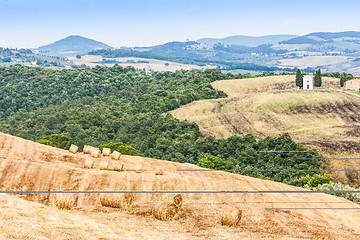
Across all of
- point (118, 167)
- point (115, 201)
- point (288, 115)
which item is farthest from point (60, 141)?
point (288, 115)

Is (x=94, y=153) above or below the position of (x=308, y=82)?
above

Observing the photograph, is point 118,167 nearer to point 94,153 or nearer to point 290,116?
point 94,153

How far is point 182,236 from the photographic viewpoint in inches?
906

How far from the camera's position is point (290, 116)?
128 m

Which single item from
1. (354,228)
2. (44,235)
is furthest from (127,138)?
(44,235)

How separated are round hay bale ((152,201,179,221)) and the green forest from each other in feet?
32.5

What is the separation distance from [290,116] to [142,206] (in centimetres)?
10577

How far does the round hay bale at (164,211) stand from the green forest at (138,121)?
9907 mm

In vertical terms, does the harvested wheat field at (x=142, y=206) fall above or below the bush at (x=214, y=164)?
above

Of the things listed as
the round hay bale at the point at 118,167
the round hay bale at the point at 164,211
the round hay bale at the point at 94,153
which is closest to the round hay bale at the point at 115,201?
the round hay bale at the point at 164,211

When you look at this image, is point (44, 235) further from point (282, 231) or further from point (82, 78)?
point (82, 78)

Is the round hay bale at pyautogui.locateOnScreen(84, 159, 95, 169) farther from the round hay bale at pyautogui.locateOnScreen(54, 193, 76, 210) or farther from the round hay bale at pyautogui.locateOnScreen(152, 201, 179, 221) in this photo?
the round hay bale at pyautogui.locateOnScreen(152, 201, 179, 221)

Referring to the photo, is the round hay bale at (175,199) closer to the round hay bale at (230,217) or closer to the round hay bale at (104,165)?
the round hay bale at (230,217)

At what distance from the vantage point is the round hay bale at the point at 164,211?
26609mm
